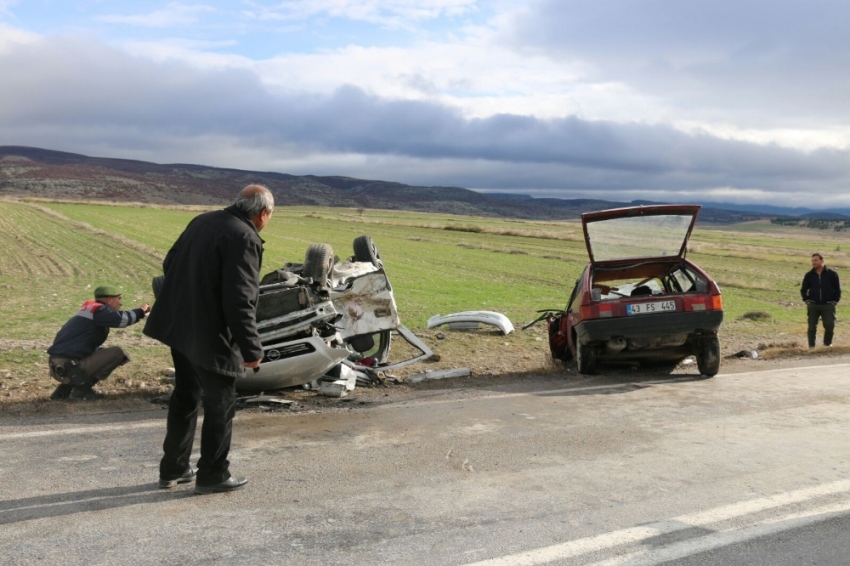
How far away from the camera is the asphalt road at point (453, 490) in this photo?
12.6 ft

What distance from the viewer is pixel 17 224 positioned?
45.8 meters

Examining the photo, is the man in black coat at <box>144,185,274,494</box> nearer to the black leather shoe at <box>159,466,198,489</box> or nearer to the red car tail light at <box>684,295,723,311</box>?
the black leather shoe at <box>159,466,198,489</box>

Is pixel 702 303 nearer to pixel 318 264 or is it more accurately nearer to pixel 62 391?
pixel 318 264

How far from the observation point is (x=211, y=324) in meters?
4.62

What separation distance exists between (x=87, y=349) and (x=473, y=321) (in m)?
7.41

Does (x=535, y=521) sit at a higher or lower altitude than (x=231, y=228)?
lower

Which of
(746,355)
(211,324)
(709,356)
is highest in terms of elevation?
(211,324)

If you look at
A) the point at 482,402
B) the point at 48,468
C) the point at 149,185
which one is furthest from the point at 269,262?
the point at 149,185

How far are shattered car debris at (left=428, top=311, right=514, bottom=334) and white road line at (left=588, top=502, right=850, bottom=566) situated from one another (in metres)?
8.80

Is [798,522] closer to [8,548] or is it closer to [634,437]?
[634,437]

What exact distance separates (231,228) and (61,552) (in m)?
1.91

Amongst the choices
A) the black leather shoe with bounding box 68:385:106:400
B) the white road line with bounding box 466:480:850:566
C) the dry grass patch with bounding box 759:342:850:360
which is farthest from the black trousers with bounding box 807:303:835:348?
the black leather shoe with bounding box 68:385:106:400

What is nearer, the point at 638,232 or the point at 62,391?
the point at 62,391

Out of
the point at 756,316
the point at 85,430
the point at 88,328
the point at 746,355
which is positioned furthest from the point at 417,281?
the point at 85,430
